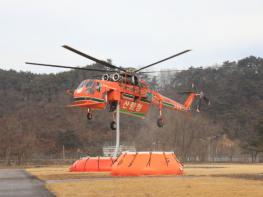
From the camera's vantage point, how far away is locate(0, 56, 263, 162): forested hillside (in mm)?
106194

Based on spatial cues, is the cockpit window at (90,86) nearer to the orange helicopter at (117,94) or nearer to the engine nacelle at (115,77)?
the orange helicopter at (117,94)

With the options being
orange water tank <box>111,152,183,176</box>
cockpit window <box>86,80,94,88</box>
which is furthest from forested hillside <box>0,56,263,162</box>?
orange water tank <box>111,152,183,176</box>

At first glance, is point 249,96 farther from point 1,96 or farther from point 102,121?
point 1,96

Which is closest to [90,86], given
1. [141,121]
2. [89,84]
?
[89,84]

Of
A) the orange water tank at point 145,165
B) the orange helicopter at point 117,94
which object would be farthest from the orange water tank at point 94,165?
the orange water tank at point 145,165

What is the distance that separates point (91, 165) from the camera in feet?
150

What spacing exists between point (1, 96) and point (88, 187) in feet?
407

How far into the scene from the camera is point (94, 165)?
45.6 meters

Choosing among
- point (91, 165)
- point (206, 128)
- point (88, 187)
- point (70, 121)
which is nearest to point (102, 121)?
point (70, 121)

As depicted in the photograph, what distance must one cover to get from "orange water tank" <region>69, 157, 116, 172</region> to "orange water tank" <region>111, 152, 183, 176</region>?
5.70 m

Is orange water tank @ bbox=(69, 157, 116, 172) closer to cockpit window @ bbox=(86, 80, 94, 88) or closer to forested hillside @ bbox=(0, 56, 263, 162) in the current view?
cockpit window @ bbox=(86, 80, 94, 88)

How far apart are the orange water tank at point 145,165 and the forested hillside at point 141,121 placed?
5330cm

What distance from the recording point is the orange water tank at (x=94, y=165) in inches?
1780

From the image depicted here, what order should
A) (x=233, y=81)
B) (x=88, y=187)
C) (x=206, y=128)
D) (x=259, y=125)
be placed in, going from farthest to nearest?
(x=233, y=81)
(x=206, y=128)
(x=259, y=125)
(x=88, y=187)
